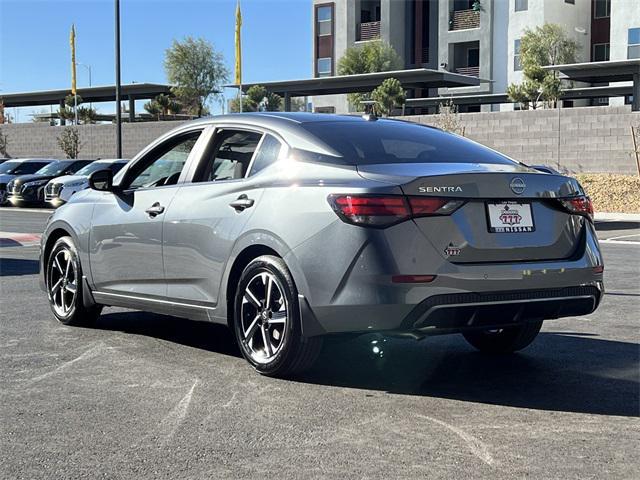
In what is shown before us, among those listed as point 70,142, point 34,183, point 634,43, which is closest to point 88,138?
point 70,142

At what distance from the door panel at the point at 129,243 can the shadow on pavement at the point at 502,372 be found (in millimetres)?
1387

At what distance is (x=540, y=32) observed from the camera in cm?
5428

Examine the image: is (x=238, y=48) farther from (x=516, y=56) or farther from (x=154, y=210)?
(x=154, y=210)

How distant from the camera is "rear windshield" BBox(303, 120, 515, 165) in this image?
6070 millimetres

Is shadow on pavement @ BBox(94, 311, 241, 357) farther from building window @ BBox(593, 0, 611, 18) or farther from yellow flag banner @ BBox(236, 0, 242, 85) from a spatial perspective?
building window @ BBox(593, 0, 611, 18)

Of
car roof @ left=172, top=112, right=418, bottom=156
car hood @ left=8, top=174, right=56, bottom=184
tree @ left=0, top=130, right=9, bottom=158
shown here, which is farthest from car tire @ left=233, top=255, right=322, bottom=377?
tree @ left=0, top=130, right=9, bottom=158

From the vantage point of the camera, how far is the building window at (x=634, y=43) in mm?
51750

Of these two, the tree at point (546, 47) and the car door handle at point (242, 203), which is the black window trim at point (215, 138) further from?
the tree at point (546, 47)

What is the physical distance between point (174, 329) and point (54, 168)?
25.1m

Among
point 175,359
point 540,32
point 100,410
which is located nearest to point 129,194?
point 175,359

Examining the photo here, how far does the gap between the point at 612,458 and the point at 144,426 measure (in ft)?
7.40

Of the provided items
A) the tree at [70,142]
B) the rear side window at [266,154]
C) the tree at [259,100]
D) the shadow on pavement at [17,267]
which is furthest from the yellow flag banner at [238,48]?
the rear side window at [266,154]

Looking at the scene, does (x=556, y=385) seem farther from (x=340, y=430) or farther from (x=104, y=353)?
(x=104, y=353)

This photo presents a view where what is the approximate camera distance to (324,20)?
69.3m
